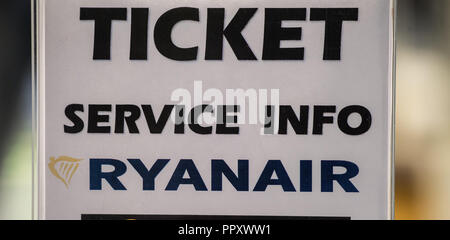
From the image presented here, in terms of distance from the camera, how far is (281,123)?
7.86 ft

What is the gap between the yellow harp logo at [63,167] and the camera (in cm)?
244

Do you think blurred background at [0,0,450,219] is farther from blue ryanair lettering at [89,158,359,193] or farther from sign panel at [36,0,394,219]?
blue ryanair lettering at [89,158,359,193]

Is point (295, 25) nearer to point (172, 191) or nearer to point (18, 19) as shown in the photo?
point (172, 191)

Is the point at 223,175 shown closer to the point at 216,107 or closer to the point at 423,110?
the point at 216,107

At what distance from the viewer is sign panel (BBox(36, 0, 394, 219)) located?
2.37 meters

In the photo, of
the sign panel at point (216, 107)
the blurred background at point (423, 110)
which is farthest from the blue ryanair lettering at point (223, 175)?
the blurred background at point (423, 110)

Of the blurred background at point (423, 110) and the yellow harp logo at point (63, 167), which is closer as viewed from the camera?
the blurred background at point (423, 110)

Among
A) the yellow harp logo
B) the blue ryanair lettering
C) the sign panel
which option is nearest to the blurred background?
the sign panel

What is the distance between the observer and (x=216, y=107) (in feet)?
7.91

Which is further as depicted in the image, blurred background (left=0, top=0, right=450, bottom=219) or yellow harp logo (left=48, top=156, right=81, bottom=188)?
yellow harp logo (left=48, top=156, right=81, bottom=188)

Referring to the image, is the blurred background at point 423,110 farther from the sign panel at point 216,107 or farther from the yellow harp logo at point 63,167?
the yellow harp logo at point 63,167

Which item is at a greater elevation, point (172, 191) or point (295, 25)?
point (295, 25)
